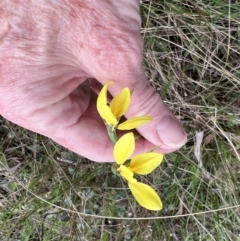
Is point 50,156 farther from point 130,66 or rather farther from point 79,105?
point 130,66

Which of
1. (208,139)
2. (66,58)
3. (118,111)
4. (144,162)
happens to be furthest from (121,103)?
(208,139)

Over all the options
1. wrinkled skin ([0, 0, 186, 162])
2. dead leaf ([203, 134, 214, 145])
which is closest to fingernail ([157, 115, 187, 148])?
wrinkled skin ([0, 0, 186, 162])

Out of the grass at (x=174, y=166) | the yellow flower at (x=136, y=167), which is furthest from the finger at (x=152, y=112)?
the grass at (x=174, y=166)

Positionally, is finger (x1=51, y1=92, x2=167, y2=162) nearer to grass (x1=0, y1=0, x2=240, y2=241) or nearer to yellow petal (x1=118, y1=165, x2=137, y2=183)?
grass (x1=0, y1=0, x2=240, y2=241)

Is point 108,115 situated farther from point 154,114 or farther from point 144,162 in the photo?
point 154,114

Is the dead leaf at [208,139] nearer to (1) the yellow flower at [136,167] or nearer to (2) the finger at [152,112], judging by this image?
(2) the finger at [152,112]

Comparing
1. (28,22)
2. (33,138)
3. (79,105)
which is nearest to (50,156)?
(33,138)
